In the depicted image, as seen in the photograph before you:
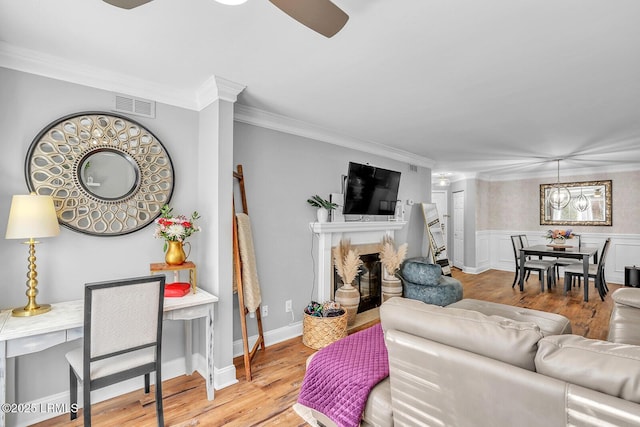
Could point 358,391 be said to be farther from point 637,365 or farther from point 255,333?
point 255,333

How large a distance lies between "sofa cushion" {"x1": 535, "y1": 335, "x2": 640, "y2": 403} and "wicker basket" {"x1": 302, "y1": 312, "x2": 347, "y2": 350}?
221cm

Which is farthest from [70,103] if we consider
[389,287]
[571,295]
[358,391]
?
[571,295]

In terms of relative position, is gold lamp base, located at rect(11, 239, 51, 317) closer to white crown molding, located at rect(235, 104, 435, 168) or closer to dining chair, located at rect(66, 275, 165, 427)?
dining chair, located at rect(66, 275, 165, 427)

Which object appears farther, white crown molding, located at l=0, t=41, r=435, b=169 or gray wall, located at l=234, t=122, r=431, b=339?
gray wall, located at l=234, t=122, r=431, b=339

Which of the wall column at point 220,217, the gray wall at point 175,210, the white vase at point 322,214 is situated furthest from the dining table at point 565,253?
the wall column at point 220,217

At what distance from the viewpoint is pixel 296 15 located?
4.12 ft

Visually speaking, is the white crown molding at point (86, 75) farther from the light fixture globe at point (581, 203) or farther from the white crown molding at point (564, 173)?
the light fixture globe at point (581, 203)

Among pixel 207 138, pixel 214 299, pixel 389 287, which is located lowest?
pixel 389 287

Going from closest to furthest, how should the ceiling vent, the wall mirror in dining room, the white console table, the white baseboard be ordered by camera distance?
the white console table
the ceiling vent
the white baseboard
the wall mirror in dining room

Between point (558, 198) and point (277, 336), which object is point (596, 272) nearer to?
point (558, 198)

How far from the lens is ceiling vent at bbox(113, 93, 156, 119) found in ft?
7.95

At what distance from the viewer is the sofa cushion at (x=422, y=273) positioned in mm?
4309

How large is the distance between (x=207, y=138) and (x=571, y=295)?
6.07 meters

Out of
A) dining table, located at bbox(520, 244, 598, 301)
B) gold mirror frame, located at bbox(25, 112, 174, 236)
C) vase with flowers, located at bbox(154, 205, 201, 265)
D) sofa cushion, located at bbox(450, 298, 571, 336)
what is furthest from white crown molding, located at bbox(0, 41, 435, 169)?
dining table, located at bbox(520, 244, 598, 301)
